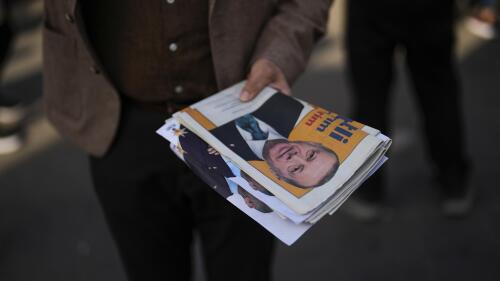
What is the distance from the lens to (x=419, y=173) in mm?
2514

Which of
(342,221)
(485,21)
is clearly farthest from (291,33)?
(485,21)

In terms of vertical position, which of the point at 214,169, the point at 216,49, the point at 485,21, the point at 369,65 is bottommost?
the point at 485,21

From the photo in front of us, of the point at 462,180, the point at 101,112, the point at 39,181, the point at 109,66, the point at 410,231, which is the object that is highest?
the point at 109,66

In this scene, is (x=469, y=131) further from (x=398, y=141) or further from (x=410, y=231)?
(x=410, y=231)

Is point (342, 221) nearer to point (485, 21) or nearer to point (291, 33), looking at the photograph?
point (291, 33)

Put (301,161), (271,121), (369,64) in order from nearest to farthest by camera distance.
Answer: (301,161) → (271,121) → (369,64)

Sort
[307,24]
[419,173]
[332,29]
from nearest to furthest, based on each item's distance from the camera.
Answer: [307,24] < [419,173] < [332,29]

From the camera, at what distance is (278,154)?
92 centimetres

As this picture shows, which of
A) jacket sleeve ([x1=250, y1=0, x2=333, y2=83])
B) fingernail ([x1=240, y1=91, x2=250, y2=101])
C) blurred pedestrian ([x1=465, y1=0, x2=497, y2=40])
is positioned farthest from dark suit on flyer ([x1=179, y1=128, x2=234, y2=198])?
→ blurred pedestrian ([x1=465, y1=0, x2=497, y2=40])

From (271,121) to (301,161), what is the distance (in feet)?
0.46

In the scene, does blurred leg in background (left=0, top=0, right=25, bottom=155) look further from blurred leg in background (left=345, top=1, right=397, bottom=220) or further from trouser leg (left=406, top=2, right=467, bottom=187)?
trouser leg (left=406, top=2, right=467, bottom=187)

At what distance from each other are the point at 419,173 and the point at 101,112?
1.87 meters

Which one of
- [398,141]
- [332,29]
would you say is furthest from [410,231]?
[332,29]

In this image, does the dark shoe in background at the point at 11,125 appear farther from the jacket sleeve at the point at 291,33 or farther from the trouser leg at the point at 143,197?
the jacket sleeve at the point at 291,33
